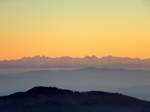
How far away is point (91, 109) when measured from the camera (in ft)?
408

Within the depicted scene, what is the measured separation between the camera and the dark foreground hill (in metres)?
121

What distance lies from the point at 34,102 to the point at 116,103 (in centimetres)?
2228

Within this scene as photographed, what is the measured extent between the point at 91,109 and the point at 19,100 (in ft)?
62.4

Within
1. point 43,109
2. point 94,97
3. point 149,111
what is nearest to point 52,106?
point 43,109

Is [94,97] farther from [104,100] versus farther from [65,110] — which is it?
[65,110]

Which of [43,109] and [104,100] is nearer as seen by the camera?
[43,109]

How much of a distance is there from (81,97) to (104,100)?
6.50 meters

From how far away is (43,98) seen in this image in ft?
417

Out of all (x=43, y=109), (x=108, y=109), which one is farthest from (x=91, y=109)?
(x=43, y=109)

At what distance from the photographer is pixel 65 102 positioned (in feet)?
407

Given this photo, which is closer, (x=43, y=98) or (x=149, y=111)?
(x=149, y=111)

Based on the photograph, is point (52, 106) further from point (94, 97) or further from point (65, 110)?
point (94, 97)

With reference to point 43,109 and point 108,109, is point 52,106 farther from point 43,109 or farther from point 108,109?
point 108,109

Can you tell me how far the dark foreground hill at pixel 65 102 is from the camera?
398 feet
